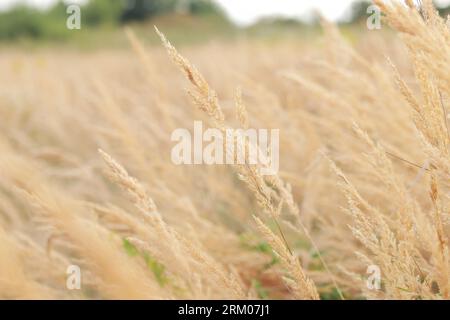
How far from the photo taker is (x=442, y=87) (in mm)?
643

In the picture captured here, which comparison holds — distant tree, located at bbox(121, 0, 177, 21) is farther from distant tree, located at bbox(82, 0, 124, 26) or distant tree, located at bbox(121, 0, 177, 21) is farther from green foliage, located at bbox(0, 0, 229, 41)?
distant tree, located at bbox(82, 0, 124, 26)

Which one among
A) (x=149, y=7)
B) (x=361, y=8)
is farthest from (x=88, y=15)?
(x=361, y=8)

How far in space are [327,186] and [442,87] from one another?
96cm

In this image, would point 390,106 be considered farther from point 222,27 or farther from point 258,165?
point 222,27

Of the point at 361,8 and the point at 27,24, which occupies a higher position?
the point at 27,24

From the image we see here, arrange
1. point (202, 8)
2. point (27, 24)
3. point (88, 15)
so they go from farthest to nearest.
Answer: point (202, 8), point (88, 15), point (27, 24)

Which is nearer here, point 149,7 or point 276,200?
point 276,200

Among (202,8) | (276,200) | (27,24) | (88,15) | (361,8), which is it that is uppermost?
(202,8)

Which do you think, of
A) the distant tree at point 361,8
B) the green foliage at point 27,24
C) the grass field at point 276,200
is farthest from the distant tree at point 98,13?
the grass field at point 276,200

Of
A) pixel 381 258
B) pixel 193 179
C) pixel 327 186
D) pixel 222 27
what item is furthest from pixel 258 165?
pixel 222 27

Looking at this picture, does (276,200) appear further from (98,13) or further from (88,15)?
(98,13)

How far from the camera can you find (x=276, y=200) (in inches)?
65.1

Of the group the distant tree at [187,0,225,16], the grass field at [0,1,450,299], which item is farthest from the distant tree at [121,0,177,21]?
the grass field at [0,1,450,299]
